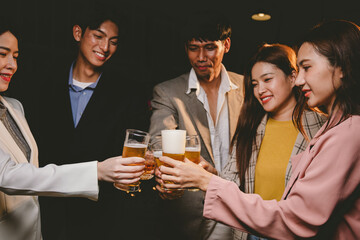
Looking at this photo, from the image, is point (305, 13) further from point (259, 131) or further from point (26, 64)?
point (26, 64)

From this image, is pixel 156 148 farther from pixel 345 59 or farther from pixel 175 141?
pixel 345 59

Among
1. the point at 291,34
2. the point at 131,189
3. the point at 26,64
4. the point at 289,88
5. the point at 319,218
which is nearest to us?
the point at 319,218

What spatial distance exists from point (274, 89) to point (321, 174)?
105 cm

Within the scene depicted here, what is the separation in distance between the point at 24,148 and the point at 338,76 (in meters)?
1.81

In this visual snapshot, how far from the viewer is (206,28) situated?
8.59 feet

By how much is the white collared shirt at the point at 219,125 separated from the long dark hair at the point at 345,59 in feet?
4.19

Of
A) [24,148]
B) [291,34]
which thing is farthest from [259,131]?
[291,34]

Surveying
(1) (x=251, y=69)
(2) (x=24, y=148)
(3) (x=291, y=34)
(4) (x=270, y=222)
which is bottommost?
(4) (x=270, y=222)

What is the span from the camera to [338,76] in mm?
1298

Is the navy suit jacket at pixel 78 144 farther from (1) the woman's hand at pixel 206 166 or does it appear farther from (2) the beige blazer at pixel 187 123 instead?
(1) the woman's hand at pixel 206 166

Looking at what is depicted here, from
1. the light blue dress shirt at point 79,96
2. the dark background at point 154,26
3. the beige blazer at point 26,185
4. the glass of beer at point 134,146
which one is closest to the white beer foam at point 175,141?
the glass of beer at point 134,146

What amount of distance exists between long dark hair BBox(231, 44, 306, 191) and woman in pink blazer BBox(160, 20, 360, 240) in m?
0.66

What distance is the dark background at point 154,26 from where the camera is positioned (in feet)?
12.5

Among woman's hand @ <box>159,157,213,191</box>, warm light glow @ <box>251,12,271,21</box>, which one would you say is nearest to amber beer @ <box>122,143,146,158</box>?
woman's hand @ <box>159,157,213,191</box>
